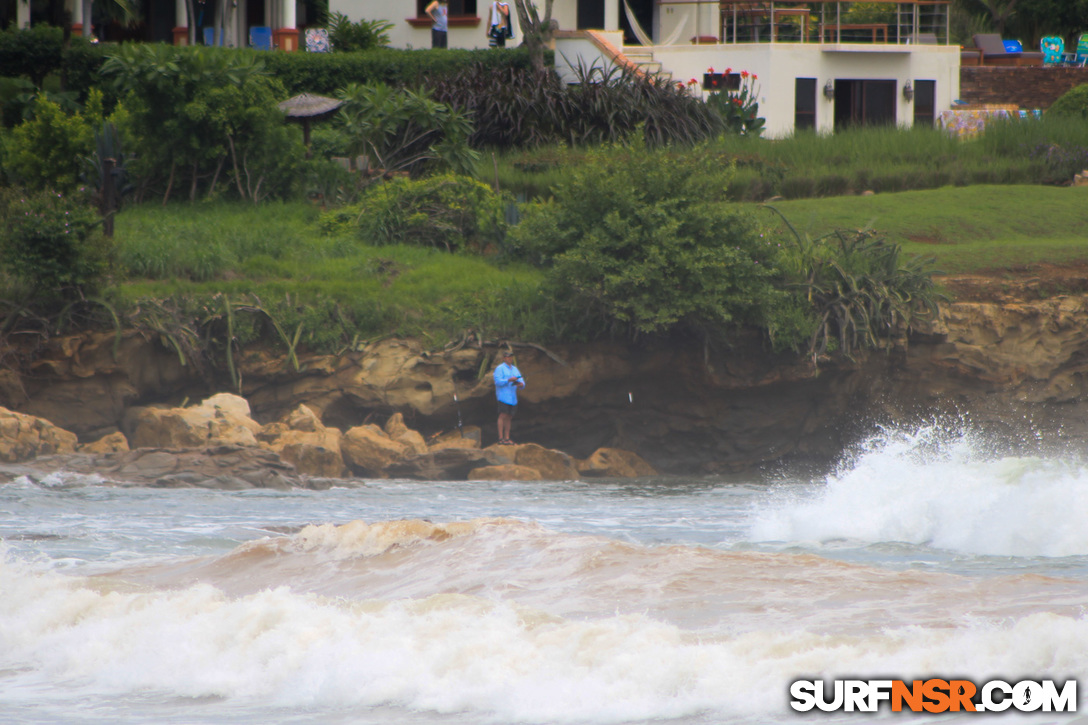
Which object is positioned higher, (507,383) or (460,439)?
(507,383)

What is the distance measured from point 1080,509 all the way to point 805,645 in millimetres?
4973

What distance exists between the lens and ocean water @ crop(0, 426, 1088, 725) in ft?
18.7

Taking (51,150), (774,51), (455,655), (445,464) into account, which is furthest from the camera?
(774,51)

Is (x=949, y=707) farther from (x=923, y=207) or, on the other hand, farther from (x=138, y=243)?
(x=923, y=207)

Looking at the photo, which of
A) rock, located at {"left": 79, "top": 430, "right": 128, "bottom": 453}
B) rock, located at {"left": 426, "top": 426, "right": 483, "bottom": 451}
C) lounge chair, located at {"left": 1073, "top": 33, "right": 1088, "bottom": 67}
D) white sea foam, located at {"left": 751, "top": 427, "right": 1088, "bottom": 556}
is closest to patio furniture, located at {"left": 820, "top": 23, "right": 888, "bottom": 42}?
lounge chair, located at {"left": 1073, "top": 33, "right": 1088, "bottom": 67}

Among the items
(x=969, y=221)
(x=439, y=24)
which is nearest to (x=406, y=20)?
(x=439, y=24)

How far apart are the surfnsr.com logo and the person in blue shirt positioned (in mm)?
11350

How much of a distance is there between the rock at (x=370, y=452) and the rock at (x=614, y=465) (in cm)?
259

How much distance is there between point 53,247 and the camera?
16453 mm

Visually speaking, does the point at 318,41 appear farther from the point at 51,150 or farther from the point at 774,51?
the point at 774,51

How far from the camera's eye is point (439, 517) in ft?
40.0

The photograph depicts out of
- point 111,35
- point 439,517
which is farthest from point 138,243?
point 111,35

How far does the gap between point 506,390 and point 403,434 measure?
5.17 feet

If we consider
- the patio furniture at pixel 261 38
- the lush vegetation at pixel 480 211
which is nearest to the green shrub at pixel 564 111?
the lush vegetation at pixel 480 211
